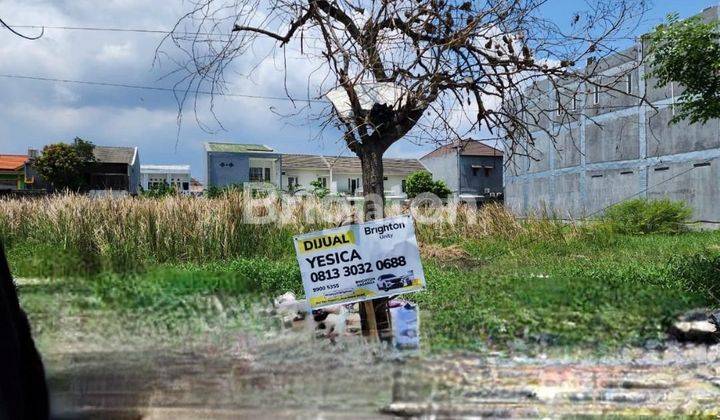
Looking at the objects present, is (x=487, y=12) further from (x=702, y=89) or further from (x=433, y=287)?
Answer: (x=702, y=89)

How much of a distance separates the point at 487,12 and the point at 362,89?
96cm

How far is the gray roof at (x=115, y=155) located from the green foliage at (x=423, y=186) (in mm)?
16281

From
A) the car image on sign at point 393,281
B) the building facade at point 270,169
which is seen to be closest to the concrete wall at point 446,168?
the building facade at point 270,169

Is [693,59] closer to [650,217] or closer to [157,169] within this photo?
[650,217]

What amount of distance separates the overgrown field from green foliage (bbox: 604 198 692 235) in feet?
22.5

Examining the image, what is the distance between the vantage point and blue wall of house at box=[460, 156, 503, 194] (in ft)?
122

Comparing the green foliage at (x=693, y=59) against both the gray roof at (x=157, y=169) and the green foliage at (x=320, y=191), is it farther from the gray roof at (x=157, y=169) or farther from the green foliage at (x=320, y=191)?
the gray roof at (x=157, y=169)

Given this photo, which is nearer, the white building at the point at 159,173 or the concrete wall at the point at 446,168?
the white building at the point at 159,173

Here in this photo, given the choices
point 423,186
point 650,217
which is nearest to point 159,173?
point 423,186

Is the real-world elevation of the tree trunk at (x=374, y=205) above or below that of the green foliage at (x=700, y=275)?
above

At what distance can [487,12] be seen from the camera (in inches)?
145

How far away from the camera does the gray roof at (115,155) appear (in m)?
31.6

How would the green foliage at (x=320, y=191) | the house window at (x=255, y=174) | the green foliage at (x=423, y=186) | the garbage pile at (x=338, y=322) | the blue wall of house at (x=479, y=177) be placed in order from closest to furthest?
1. the garbage pile at (x=338, y=322)
2. the green foliage at (x=320, y=191)
3. the green foliage at (x=423, y=186)
4. the house window at (x=255, y=174)
5. the blue wall of house at (x=479, y=177)

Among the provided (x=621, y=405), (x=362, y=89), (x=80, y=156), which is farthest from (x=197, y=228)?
(x=80, y=156)
